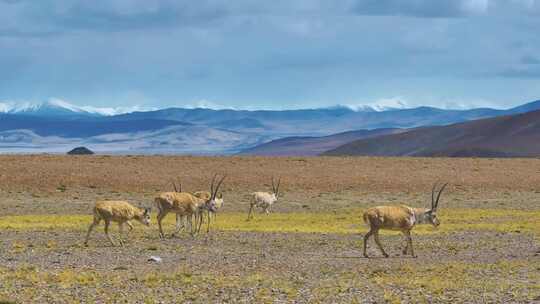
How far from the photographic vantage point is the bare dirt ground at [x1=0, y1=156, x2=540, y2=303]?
20.0 m

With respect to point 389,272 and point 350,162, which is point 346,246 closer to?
point 389,272

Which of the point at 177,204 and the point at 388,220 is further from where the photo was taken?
the point at 177,204

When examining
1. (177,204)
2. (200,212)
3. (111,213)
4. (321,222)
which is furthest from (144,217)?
(321,222)

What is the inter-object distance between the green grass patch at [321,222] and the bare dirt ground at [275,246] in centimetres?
7

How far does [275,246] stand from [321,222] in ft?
36.6

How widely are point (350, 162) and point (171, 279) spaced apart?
52789 mm

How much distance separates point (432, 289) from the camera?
20.0 metres

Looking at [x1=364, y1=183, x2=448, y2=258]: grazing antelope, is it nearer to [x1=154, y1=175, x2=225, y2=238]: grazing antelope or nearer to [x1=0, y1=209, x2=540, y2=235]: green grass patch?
[x1=154, y1=175, x2=225, y2=238]: grazing antelope

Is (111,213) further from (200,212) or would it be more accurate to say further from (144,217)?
(200,212)

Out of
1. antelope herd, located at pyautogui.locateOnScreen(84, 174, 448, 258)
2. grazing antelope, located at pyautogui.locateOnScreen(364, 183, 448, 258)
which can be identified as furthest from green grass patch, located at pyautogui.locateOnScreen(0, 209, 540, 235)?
grazing antelope, located at pyautogui.locateOnScreen(364, 183, 448, 258)

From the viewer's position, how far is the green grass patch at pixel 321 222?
35822 millimetres

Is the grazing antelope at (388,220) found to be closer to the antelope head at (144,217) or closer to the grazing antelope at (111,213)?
the grazing antelope at (111,213)

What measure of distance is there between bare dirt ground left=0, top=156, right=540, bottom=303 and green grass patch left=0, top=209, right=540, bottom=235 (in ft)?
0.24

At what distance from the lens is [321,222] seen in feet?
131
